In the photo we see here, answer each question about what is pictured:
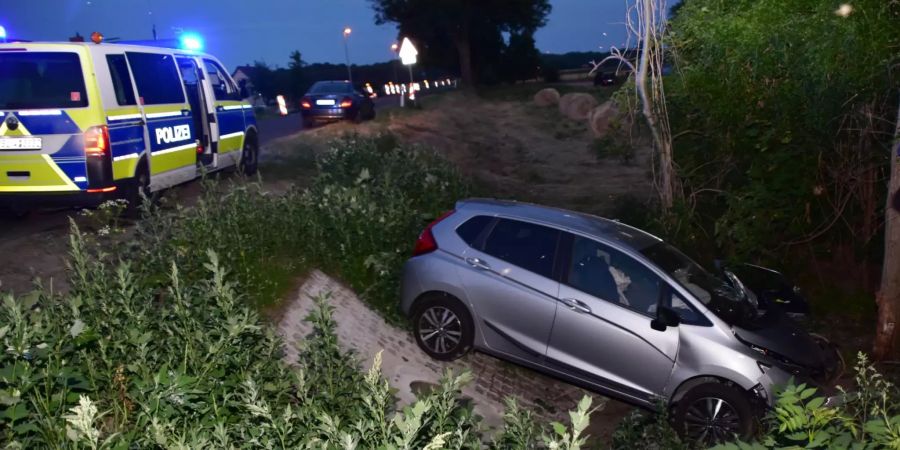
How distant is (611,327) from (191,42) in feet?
30.2

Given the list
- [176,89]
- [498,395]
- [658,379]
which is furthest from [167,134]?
[658,379]

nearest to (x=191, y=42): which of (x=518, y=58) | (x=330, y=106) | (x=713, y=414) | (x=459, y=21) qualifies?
(x=713, y=414)

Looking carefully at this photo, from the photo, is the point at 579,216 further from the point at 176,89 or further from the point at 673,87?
the point at 176,89

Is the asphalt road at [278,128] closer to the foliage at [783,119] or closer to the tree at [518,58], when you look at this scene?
the foliage at [783,119]

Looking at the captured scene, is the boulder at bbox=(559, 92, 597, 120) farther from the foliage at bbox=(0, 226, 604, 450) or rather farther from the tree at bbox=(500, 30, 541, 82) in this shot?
the foliage at bbox=(0, 226, 604, 450)

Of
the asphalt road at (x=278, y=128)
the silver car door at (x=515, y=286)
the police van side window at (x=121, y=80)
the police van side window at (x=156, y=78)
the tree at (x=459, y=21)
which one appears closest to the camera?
the silver car door at (x=515, y=286)

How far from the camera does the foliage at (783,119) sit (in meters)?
8.58

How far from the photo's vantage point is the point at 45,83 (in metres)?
9.55

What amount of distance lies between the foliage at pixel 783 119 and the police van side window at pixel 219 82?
271 inches

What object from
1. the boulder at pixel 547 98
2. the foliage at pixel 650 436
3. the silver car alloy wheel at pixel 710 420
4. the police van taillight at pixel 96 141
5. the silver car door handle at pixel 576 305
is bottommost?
the silver car alloy wheel at pixel 710 420

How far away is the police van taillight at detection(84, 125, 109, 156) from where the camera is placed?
9.48m

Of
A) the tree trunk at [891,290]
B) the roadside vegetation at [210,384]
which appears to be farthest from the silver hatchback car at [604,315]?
the tree trunk at [891,290]

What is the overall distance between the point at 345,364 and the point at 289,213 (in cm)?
466

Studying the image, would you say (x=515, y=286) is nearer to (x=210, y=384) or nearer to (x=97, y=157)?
(x=210, y=384)
